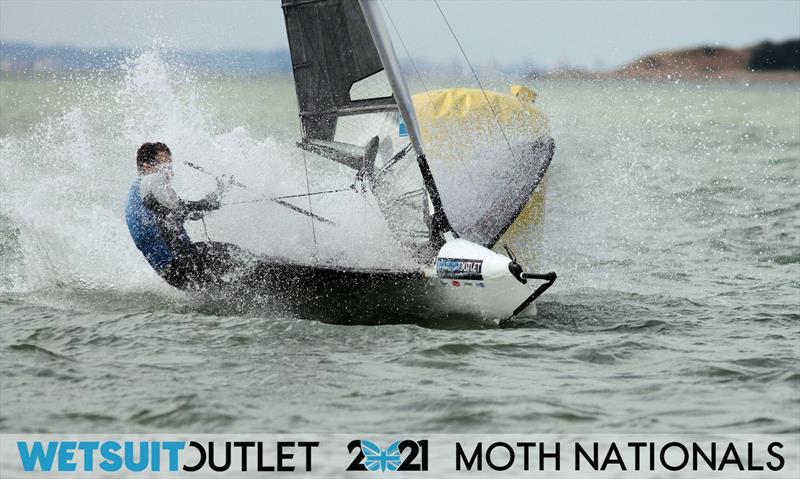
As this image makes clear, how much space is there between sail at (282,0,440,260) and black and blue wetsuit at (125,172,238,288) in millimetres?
1333

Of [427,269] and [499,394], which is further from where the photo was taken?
[427,269]

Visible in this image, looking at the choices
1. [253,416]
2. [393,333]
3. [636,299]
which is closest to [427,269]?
[393,333]

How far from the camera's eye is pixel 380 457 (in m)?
4.50

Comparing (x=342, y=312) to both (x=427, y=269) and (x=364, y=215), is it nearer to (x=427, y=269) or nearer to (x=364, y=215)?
(x=427, y=269)

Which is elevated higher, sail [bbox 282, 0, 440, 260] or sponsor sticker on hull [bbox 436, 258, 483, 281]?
sail [bbox 282, 0, 440, 260]

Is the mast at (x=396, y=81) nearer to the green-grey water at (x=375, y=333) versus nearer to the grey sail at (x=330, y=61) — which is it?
the grey sail at (x=330, y=61)

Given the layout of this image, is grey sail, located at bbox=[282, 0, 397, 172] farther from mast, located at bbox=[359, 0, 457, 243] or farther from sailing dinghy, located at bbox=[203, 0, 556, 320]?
mast, located at bbox=[359, 0, 457, 243]

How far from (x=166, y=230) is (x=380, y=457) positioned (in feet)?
10.3

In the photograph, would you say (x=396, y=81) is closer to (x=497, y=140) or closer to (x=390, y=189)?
(x=390, y=189)

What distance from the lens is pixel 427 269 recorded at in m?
6.94

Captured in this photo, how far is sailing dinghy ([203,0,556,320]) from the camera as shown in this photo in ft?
22.5

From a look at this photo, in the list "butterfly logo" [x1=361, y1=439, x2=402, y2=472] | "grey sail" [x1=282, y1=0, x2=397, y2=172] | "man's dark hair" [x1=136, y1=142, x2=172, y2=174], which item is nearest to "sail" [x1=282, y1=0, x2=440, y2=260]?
"grey sail" [x1=282, y1=0, x2=397, y2=172]

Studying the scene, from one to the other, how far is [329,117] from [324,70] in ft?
1.17

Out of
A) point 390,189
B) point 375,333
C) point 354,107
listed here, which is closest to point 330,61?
point 354,107
